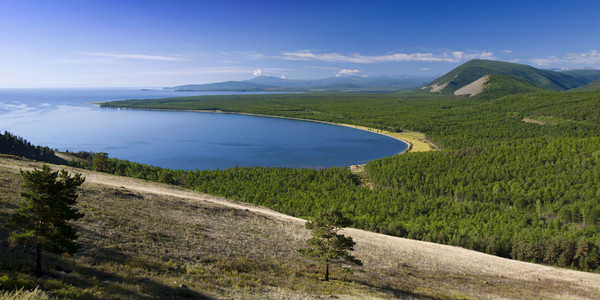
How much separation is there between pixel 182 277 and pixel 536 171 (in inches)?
4144

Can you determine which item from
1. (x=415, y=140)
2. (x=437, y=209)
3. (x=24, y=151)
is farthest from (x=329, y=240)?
(x=415, y=140)

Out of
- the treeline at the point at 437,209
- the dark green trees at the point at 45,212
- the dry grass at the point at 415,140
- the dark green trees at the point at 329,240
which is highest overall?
the dark green trees at the point at 45,212

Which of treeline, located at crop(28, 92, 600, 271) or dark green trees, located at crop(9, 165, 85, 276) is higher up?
dark green trees, located at crop(9, 165, 85, 276)

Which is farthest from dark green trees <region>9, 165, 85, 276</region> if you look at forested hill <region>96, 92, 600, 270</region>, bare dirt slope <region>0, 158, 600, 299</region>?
forested hill <region>96, 92, 600, 270</region>

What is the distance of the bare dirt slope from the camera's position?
3284 centimetres

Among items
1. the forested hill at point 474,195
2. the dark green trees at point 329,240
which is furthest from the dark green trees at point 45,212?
the forested hill at point 474,195

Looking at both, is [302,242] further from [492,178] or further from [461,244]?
[492,178]

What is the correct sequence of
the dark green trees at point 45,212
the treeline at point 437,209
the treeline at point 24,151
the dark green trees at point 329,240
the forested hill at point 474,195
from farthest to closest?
the treeline at point 24,151, the forested hill at point 474,195, the treeline at point 437,209, the dark green trees at point 329,240, the dark green trees at point 45,212

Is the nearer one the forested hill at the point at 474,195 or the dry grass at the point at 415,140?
the forested hill at the point at 474,195

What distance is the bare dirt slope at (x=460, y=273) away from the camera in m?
32.8

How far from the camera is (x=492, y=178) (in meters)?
93.5

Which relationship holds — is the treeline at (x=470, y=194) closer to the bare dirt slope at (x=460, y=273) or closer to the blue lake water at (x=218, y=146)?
the bare dirt slope at (x=460, y=273)

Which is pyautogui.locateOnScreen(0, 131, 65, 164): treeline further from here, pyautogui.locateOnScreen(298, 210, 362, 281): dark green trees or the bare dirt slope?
pyautogui.locateOnScreen(298, 210, 362, 281): dark green trees

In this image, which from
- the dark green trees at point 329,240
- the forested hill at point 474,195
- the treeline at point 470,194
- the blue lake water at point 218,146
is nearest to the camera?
the dark green trees at point 329,240
